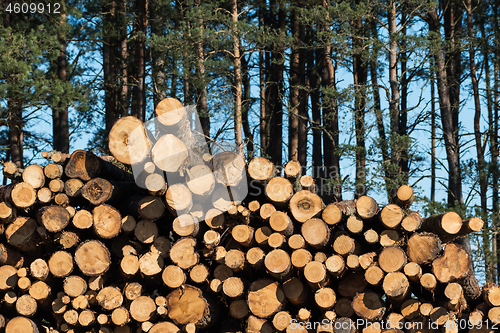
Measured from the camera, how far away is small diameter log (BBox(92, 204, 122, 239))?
483cm

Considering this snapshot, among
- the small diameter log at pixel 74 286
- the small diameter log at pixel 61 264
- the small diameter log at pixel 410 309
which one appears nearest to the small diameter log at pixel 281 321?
the small diameter log at pixel 410 309

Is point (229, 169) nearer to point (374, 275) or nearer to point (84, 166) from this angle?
point (84, 166)

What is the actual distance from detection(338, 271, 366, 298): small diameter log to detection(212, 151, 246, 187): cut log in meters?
1.49

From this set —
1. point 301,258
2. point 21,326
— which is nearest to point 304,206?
point 301,258

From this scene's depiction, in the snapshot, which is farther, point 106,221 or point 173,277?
point 106,221

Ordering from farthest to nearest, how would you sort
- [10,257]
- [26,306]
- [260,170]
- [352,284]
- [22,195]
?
[10,257] → [26,306] → [22,195] → [260,170] → [352,284]

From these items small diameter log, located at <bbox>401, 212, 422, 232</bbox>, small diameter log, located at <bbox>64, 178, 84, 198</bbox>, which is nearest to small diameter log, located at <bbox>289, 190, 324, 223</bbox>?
small diameter log, located at <bbox>401, 212, 422, 232</bbox>

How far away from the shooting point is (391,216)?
458 cm

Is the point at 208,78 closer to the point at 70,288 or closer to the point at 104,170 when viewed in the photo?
the point at 104,170

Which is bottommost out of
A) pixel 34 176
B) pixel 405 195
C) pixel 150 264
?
pixel 150 264

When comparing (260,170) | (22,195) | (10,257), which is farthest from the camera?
(10,257)

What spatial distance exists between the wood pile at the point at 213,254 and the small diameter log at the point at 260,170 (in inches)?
0.4

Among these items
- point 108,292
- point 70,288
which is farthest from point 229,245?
point 70,288

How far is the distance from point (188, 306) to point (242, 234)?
0.94 metres
